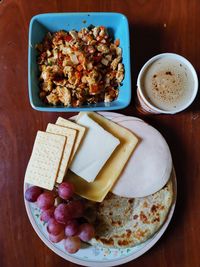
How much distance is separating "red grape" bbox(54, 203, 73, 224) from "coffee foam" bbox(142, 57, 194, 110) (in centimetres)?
31

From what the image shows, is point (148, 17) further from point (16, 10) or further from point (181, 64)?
point (16, 10)

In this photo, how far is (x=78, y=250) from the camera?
2.94 ft

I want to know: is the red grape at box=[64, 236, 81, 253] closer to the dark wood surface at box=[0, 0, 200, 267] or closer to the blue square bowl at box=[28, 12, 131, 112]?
the dark wood surface at box=[0, 0, 200, 267]

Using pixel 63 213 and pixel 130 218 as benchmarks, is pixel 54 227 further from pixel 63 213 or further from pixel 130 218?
pixel 130 218

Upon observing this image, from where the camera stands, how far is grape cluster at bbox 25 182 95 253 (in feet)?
2.68

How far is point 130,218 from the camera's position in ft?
3.03

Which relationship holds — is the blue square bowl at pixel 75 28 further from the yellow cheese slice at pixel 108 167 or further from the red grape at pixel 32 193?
the red grape at pixel 32 193

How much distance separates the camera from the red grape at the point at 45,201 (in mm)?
838

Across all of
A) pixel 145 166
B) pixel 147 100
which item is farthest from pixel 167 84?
pixel 145 166

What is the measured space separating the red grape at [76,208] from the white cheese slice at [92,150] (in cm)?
7

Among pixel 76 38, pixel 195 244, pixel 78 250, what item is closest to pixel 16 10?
pixel 76 38

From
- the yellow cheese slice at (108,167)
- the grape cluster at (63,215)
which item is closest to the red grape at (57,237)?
the grape cluster at (63,215)

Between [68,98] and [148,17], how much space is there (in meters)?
0.31

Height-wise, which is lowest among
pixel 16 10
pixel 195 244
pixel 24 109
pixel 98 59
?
pixel 195 244
